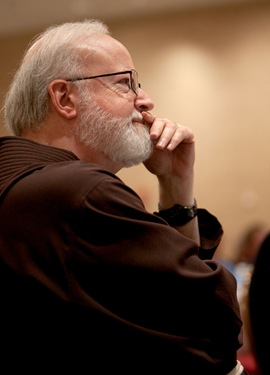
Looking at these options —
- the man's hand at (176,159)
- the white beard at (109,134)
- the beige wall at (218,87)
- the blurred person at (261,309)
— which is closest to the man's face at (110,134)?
the white beard at (109,134)

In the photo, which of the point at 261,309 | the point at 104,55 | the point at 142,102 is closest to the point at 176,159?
the point at 142,102

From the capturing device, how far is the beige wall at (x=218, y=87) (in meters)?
5.43

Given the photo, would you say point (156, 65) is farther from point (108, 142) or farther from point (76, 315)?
point (76, 315)

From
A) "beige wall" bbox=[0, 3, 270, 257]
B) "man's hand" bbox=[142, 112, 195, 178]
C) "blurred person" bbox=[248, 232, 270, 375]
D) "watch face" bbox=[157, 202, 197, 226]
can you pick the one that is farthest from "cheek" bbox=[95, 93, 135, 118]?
"beige wall" bbox=[0, 3, 270, 257]

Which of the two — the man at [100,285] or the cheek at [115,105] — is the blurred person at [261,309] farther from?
the cheek at [115,105]

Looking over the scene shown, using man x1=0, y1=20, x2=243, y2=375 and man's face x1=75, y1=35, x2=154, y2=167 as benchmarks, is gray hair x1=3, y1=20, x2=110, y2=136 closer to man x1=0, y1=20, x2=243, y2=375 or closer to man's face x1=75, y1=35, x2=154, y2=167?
man's face x1=75, y1=35, x2=154, y2=167

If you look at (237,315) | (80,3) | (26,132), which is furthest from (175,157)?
A: (80,3)

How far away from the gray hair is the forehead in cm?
2

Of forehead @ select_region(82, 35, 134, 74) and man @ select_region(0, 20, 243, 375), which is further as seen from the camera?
forehead @ select_region(82, 35, 134, 74)

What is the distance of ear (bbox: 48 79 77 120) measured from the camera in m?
1.53

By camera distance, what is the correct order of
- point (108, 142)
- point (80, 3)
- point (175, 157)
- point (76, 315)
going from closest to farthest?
point (76, 315)
point (108, 142)
point (175, 157)
point (80, 3)

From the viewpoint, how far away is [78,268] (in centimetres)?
114

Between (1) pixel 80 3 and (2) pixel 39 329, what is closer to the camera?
(2) pixel 39 329

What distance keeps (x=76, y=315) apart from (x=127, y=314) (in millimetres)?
92
